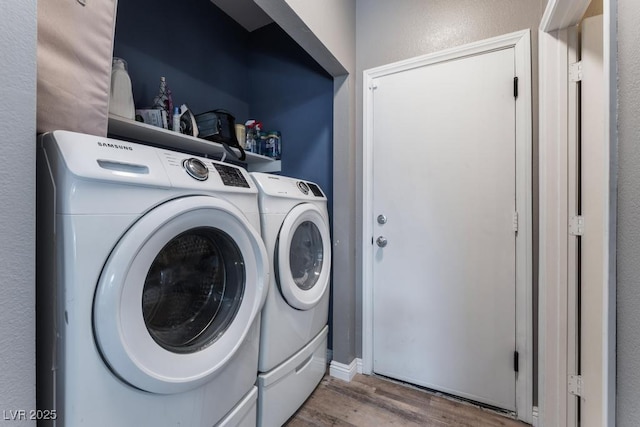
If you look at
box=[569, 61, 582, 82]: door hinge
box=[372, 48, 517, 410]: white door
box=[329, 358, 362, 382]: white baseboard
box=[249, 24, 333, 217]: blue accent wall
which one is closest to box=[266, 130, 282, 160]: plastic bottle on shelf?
box=[249, 24, 333, 217]: blue accent wall

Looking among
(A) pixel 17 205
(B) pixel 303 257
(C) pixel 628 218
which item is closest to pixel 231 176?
(A) pixel 17 205

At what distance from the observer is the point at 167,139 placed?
57.1 inches

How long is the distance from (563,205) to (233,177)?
139 centimetres

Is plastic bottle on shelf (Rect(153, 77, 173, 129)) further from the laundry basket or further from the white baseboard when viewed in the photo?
the white baseboard

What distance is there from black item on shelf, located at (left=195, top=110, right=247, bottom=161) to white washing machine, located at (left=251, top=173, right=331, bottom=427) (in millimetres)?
532

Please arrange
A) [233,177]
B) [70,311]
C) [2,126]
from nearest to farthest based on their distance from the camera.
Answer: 1. [2,126]
2. [70,311]
3. [233,177]

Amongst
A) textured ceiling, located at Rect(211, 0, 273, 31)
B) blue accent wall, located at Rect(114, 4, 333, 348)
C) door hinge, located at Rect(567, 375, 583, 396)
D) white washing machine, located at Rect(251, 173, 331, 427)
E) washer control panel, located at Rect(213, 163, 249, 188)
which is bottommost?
door hinge, located at Rect(567, 375, 583, 396)

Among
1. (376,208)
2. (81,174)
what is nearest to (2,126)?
(81,174)

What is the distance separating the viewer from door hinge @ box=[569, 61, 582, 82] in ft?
3.79

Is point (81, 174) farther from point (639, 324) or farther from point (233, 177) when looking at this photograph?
point (639, 324)

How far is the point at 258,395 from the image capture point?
3.69ft

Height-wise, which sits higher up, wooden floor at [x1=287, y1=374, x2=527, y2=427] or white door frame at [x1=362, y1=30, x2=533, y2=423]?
white door frame at [x1=362, y1=30, x2=533, y2=423]

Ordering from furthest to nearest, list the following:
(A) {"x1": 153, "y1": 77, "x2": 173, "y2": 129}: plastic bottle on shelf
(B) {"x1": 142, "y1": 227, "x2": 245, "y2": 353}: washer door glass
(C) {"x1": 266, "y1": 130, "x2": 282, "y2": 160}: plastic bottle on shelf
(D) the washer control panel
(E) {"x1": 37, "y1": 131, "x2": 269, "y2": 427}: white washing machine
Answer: (C) {"x1": 266, "y1": 130, "x2": 282, "y2": 160}: plastic bottle on shelf, (A) {"x1": 153, "y1": 77, "x2": 173, "y2": 129}: plastic bottle on shelf, (D) the washer control panel, (B) {"x1": 142, "y1": 227, "x2": 245, "y2": 353}: washer door glass, (E) {"x1": 37, "y1": 131, "x2": 269, "y2": 427}: white washing machine

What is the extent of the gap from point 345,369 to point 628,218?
1.47m
